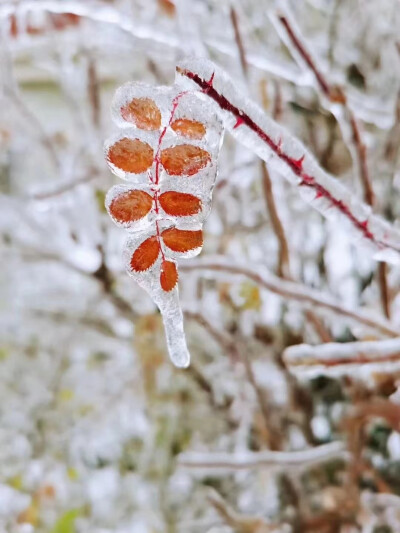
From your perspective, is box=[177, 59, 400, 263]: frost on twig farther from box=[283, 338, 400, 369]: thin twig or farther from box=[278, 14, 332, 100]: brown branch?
box=[278, 14, 332, 100]: brown branch

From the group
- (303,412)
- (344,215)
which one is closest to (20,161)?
(303,412)

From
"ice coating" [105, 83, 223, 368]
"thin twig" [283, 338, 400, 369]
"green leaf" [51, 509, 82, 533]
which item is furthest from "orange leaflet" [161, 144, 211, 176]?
"green leaf" [51, 509, 82, 533]

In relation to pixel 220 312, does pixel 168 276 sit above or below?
below

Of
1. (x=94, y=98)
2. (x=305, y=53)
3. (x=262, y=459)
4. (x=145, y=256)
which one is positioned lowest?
(x=262, y=459)

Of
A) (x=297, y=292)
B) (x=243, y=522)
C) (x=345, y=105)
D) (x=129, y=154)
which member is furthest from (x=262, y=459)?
(x=129, y=154)

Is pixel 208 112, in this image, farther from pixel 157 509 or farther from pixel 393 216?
pixel 157 509

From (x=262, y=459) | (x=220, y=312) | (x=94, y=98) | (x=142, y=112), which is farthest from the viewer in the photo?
(x=220, y=312)

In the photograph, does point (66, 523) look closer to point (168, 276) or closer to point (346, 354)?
point (346, 354)

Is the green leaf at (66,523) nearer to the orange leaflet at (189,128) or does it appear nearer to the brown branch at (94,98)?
the brown branch at (94,98)
